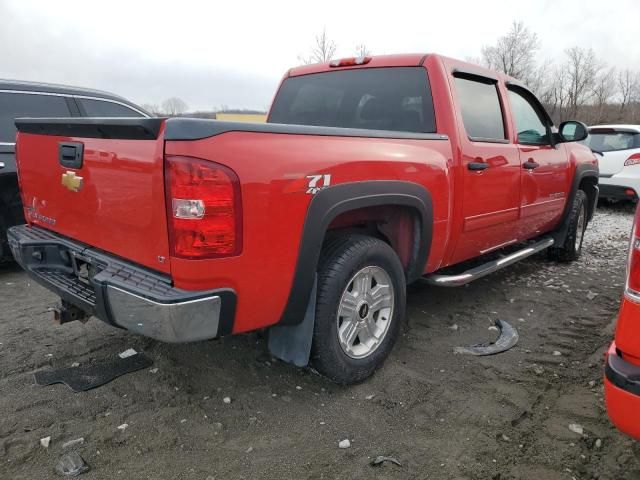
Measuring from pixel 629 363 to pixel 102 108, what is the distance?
5.53 m

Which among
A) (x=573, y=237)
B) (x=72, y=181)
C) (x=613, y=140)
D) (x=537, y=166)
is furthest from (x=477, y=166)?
(x=613, y=140)

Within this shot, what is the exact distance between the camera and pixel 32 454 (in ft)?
7.30

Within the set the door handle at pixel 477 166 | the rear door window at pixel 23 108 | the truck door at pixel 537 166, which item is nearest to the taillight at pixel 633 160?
the truck door at pixel 537 166

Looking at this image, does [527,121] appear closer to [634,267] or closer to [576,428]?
[576,428]

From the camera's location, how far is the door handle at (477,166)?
10.9 ft

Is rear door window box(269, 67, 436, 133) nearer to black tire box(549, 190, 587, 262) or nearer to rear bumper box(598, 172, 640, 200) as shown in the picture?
black tire box(549, 190, 587, 262)

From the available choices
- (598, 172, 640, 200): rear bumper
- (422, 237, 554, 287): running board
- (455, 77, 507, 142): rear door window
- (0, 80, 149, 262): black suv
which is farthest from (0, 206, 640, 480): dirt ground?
(598, 172, 640, 200): rear bumper

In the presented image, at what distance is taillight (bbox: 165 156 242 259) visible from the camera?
6.36ft

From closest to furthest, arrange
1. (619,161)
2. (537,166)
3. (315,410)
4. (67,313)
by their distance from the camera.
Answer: (315,410) → (67,313) → (537,166) → (619,161)

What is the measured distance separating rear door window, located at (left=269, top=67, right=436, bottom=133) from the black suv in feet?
7.97

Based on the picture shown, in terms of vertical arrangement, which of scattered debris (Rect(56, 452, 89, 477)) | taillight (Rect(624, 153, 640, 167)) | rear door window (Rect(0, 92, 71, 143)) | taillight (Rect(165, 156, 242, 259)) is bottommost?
scattered debris (Rect(56, 452, 89, 477))

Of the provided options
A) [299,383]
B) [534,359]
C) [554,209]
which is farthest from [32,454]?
[554,209]

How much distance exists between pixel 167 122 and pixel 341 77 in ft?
7.21

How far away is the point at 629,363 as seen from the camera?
177 centimetres
